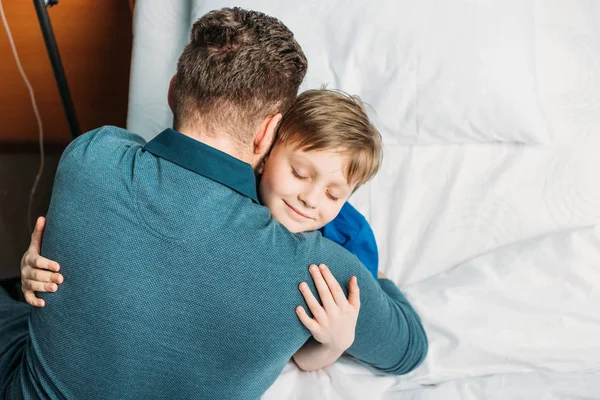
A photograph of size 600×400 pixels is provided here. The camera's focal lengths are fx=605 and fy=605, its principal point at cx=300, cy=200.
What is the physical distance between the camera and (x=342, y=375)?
1082mm

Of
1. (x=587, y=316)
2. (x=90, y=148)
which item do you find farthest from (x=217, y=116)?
(x=587, y=316)

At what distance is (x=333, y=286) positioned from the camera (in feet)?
2.75

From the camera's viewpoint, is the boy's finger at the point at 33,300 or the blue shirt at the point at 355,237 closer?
the boy's finger at the point at 33,300

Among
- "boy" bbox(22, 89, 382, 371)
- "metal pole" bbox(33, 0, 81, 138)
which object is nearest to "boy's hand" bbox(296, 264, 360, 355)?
"boy" bbox(22, 89, 382, 371)

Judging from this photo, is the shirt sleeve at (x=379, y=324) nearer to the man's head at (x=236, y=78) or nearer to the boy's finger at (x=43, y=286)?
the man's head at (x=236, y=78)

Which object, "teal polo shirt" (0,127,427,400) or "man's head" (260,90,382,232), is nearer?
"teal polo shirt" (0,127,427,400)

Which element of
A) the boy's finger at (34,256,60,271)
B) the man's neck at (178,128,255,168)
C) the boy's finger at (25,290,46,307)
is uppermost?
the man's neck at (178,128,255,168)

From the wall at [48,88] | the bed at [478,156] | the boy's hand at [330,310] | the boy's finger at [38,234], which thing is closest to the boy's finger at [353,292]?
the boy's hand at [330,310]

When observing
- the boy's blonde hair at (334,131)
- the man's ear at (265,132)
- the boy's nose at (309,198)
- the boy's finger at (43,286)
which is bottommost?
the boy's nose at (309,198)

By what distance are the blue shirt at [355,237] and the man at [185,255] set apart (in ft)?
0.96

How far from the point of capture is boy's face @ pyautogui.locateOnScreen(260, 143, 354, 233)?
1001 mm

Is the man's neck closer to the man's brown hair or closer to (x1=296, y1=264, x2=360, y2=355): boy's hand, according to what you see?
the man's brown hair

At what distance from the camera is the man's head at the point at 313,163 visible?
1.00 meters

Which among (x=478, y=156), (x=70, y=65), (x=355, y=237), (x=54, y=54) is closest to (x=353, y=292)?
(x=355, y=237)
